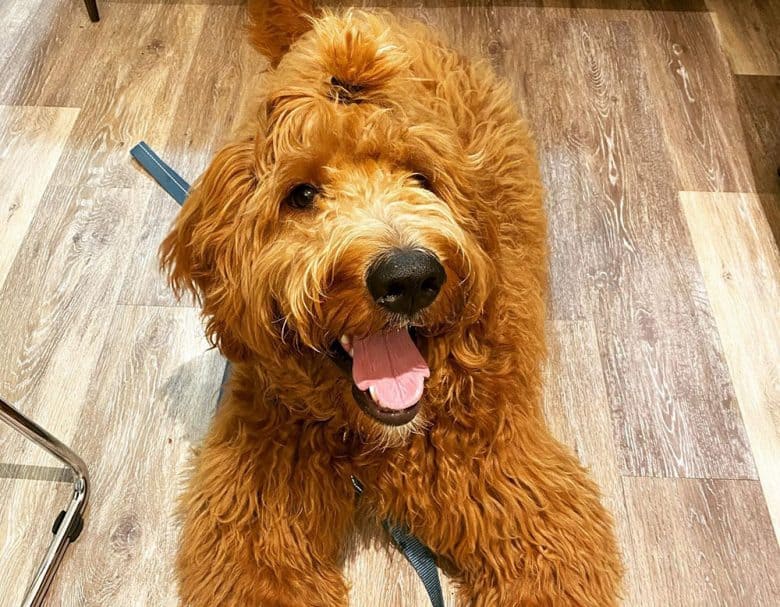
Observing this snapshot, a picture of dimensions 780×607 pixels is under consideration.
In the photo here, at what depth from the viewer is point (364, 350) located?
47.0 inches

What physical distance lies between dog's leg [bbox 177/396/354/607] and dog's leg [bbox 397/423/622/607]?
172mm

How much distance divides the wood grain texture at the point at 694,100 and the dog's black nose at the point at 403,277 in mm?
1406

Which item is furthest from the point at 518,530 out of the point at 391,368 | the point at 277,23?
the point at 277,23

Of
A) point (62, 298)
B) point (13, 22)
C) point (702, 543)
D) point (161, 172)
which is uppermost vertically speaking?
point (13, 22)

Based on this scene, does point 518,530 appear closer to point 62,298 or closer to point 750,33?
point 62,298

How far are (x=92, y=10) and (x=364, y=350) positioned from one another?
2.12 meters

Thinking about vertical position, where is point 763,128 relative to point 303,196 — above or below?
below

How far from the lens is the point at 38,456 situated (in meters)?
1.71

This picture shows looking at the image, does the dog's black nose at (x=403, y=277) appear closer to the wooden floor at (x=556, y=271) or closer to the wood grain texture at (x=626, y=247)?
the wooden floor at (x=556, y=271)

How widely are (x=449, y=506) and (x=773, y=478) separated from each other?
0.79 m

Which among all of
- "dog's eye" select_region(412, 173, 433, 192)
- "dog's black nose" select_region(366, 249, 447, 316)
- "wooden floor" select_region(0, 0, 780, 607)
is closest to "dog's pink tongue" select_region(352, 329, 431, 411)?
"dog's black nose" select_region(366, 249, 447, 316)

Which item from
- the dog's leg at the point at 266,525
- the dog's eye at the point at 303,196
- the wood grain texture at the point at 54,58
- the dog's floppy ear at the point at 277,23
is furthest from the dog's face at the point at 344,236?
the wood grain texture at the point at 54,58

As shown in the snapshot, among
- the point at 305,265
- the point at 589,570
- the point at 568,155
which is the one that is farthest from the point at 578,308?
the point at 305,265

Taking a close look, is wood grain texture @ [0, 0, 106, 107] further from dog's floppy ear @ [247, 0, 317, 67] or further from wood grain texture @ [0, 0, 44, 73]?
dog's floppy ear @ [247, 0, 317, 67]
